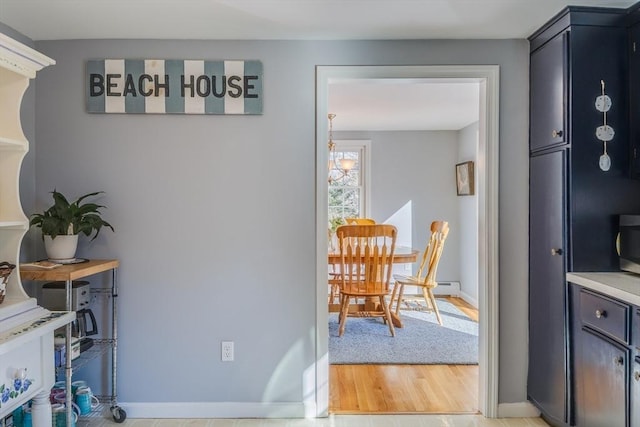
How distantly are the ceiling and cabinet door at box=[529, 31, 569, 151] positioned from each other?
15 centimetres

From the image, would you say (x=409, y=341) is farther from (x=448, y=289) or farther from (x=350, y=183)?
(x=350, y=183)

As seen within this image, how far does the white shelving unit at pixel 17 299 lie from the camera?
63.3 inches

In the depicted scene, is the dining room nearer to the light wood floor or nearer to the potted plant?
the light wood floor

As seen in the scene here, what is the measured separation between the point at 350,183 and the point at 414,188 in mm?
869

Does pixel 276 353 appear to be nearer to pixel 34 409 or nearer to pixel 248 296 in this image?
pixel 248 296

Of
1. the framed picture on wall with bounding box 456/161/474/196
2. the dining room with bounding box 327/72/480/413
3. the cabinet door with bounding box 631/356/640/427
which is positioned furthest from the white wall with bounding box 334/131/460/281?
the cabinet door with bounding box 631/356/640/427

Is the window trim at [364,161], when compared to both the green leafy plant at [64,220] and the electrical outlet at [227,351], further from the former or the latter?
the green leafy plant at [64,220]

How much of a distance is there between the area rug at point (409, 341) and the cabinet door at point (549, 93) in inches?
73.6

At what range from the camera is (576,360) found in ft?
6.68

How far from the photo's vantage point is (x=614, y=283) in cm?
184

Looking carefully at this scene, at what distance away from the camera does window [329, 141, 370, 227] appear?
19.5 feet

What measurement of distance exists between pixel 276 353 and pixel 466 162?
12.8 ft

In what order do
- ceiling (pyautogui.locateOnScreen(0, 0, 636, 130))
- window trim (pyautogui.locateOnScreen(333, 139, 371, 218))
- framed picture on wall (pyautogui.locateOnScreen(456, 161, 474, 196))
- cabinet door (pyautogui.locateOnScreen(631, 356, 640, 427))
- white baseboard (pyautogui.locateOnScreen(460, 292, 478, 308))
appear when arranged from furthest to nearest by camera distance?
1. window trim (pyautogui.locateOnScreen(333, 139, 371, 218))
2. framed picture on wall (pyautogui.locateOnScreen(456, 161, 474, 196))
3. white baseboard (pyautogui.locateOnScreen(460, 292, 478, 308))
4. ceiling (pyautogui.locateOnScreen(0, 0, 636, 130))
5. cabinet door (pyautogui.locateOnScreen(631, 356, 640, 427))

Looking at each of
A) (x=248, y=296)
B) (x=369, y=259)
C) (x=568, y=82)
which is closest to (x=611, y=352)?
(x=568, y=82)
